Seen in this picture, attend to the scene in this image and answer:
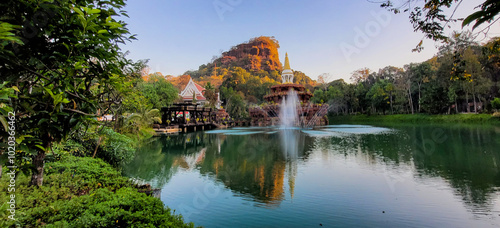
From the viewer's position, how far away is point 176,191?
22.5 feet

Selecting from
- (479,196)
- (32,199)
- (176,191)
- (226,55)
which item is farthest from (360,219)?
(226,55)

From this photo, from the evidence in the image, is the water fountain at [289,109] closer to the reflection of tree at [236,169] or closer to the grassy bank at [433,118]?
the grassy bank at [433,118]

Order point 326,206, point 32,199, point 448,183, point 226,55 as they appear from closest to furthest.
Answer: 1. point 32,199
2. point 326,206
3. point 448,183
4. point 226,55

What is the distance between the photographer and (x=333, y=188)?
6617mm

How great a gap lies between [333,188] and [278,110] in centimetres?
3241

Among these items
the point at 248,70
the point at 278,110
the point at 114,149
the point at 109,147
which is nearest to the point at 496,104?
the point at 278,110

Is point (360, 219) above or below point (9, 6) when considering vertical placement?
below

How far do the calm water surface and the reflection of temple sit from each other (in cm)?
2476

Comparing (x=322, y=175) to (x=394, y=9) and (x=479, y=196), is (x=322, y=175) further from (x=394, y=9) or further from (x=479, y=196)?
(x=394, y=9)

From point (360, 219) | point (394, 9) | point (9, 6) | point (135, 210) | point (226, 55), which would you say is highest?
point (226, 55)

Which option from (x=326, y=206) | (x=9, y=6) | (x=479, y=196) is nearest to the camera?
(x=9, y=6)

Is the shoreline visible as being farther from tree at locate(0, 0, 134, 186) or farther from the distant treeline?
tree at locate(0, 0, 134, 186)

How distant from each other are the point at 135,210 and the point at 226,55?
118874 mm

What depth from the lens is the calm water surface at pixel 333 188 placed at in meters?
4.76
